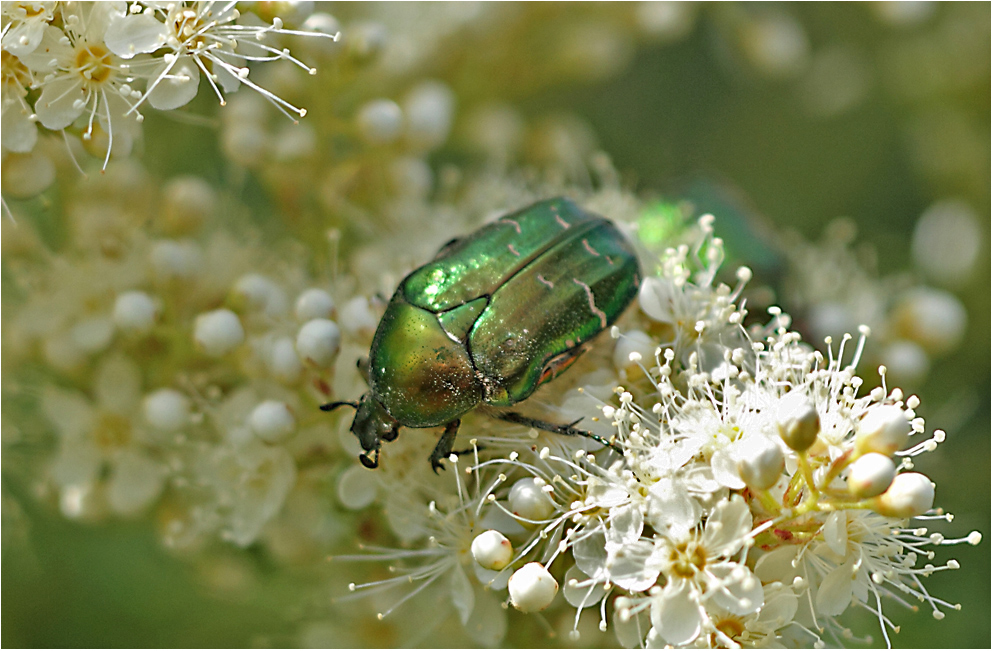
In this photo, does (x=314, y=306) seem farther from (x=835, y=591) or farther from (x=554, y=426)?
(x=835, y=591)

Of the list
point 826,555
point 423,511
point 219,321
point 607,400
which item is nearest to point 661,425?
point 607,400

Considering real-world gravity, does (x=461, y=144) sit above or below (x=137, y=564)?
above

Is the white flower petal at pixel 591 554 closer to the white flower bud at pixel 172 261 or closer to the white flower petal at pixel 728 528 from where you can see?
the white flower petal at pixel 728 528

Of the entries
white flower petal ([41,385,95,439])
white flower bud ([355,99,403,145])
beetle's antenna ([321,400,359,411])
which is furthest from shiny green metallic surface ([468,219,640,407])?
white flower petal ([41,385,95,439])

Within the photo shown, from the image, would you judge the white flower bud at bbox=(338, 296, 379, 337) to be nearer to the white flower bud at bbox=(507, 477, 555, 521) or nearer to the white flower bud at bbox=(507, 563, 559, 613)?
the white flower bud at bbox=(507, 477, 555, 521)

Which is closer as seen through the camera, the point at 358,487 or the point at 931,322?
the point at 358,487

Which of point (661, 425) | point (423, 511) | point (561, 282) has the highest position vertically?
point (561, 282)

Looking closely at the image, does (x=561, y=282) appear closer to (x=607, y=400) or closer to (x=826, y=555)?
(x=607, y=400)

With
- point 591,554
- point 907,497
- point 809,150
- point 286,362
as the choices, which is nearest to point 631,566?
point 591,554
